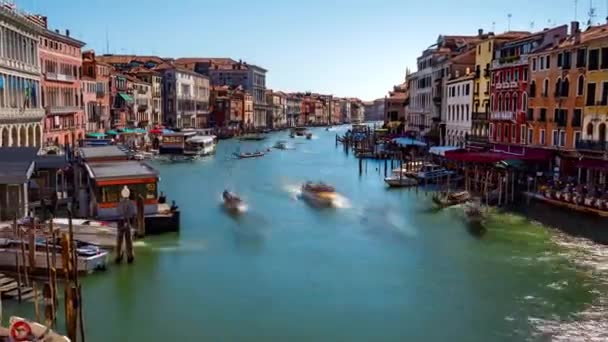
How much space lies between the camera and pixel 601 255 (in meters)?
16.2

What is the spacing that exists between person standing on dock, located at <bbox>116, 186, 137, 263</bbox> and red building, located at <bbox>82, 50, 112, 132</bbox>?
1139 inches

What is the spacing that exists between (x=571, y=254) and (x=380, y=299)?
20.9 ft

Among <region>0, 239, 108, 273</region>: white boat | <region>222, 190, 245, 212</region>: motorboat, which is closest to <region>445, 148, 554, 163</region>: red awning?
<region>222, 190, 245, 212</region>: motorboat

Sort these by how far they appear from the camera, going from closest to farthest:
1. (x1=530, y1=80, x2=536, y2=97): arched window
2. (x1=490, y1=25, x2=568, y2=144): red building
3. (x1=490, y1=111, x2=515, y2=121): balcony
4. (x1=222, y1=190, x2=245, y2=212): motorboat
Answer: (x1=222, y1=190, x2=245, y2=212): motorboat → (x1=530, y1=80, x2=536, y2=97): arched window → (x1=490, y1=25, x2=568, y2=144): red building → (x1=490, y1=111, x2=515, y2=121): balcony

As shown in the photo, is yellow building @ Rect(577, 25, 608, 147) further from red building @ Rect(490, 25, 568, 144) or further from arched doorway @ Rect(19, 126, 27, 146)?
arched doorway @ Rect(19, 126, 27, 146)

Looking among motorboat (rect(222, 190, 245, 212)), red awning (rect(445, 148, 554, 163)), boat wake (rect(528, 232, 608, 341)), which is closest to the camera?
boat wake (rect(528, 232, 608, 341))

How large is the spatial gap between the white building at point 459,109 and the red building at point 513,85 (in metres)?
Result: 3.49

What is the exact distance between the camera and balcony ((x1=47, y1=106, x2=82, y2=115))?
36.5 m

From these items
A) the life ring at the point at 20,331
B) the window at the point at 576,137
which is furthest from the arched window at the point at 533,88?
the life ring at the point at 20,331

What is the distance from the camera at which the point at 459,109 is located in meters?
37.0

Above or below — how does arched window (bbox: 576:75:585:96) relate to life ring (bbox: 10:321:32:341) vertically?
above

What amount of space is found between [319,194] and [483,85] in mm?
12849

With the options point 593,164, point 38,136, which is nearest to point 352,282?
point 593,164

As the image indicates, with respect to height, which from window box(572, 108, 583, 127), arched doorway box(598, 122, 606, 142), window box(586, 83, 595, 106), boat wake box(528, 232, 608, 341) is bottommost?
boat wake box(528, 232, 608, 341)
